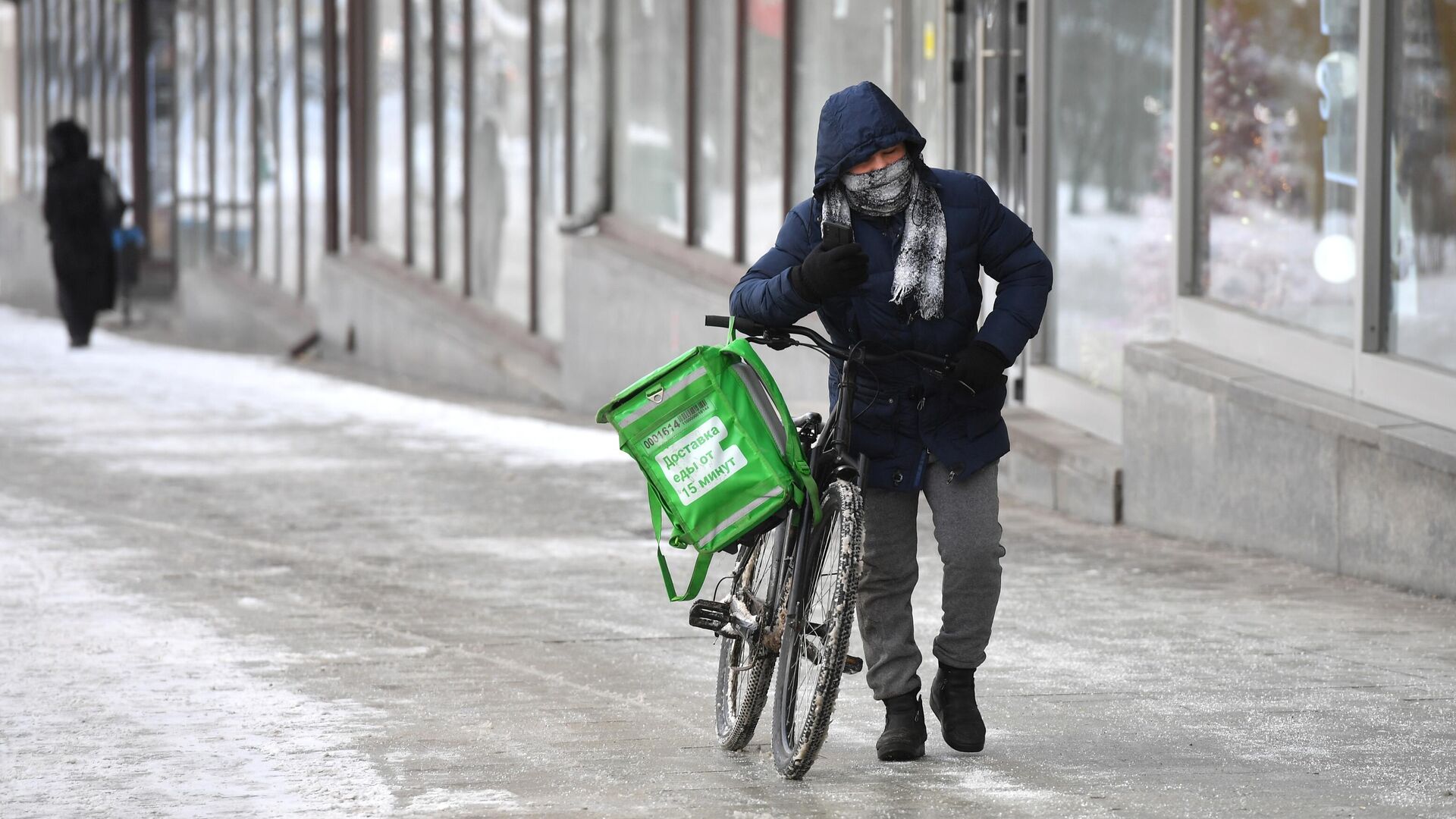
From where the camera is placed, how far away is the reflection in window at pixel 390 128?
23016mm

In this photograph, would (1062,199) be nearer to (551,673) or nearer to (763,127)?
(763,127)

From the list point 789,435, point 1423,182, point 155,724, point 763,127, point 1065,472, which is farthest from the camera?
point 763,127

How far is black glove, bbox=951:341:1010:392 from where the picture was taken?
18.5 feet

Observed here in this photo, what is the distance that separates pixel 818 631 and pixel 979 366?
2.51 feet

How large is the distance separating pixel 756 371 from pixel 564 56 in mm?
13577

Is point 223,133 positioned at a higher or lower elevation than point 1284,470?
higher

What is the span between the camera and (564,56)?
19.0m

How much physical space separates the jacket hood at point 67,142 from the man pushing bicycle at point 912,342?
18.6m

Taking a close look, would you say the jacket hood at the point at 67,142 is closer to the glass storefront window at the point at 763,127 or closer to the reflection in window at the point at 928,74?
the glass storefront window at the point at 763,127

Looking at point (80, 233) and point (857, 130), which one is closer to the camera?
point (857, 130)

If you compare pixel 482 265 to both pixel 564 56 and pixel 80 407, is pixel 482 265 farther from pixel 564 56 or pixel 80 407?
pixel 80 407

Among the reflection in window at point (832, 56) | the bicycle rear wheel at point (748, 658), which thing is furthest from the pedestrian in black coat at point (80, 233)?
the bicycle rear wheel at point (748, 658)

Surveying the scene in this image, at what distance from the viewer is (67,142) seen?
76.6 feet

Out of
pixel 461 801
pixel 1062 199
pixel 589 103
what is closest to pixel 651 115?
pixel 589 103
